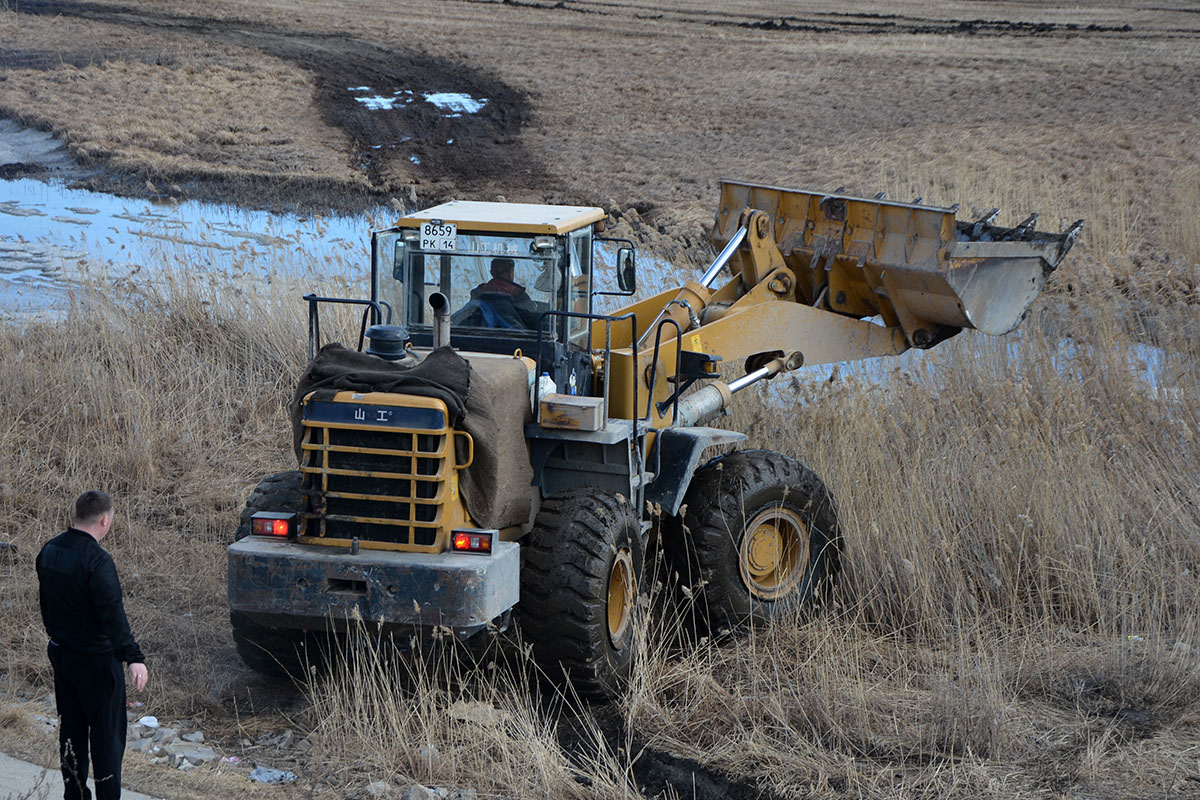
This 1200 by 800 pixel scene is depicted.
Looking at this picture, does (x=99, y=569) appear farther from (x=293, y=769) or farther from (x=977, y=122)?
(x=977, y=122)

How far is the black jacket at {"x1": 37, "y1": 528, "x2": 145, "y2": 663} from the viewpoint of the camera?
472 centimetres

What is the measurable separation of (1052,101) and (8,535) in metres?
20.6

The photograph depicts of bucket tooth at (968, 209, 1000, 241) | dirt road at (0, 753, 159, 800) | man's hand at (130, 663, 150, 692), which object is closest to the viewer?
man's hand at (130, 663, 150, 692)

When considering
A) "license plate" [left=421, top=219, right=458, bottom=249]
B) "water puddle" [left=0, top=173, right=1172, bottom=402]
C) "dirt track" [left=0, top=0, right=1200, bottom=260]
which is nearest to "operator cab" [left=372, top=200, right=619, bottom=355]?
"license plate" [left=421, top=219, right=458, bottom=249]

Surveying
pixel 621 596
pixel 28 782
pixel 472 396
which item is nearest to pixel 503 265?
pixel 472 396

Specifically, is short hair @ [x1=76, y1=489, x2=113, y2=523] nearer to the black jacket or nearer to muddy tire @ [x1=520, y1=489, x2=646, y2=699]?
the black jacket

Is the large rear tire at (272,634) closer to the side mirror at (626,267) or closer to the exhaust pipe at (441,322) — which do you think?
the exhaust pipe at (441,322)

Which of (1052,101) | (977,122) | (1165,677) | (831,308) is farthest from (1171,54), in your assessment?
(1165,677)

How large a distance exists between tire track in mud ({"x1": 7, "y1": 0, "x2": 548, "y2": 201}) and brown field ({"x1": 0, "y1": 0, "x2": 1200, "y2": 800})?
0.55 ft

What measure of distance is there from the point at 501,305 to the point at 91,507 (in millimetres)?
2667

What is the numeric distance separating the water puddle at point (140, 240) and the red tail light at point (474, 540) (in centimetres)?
744

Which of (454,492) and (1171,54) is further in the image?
(1171,54)

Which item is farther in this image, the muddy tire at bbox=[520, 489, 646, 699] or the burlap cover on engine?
the muddy tire at bbox=[520, 489, 646, 699]

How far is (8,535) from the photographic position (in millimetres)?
8539
